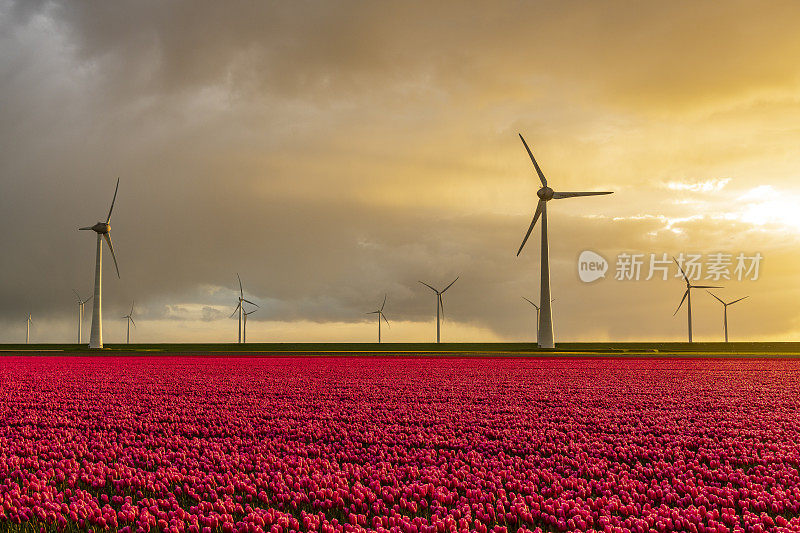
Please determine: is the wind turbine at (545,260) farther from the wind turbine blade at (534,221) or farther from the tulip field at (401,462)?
the tulip field at (401,462)

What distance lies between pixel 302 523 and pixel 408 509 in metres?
1.61

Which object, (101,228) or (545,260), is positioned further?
(101,228)

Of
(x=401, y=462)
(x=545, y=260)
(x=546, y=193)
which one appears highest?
(x=546, y=193)

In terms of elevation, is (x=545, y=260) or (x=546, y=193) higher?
(x=546, y=193)

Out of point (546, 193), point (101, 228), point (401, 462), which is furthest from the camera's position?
point (101, 228)

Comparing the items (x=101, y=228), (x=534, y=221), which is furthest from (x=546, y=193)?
(x=101, y=228)

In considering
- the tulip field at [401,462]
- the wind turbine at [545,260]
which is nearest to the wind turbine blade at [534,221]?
the wind turbine at [545,260]

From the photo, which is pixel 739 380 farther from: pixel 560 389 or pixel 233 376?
pixel 233 376

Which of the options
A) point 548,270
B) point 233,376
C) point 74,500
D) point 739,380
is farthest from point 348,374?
point 548,270

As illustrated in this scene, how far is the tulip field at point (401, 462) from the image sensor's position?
28.0 ft

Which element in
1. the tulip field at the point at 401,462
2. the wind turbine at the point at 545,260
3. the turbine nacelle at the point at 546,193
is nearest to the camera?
the tulip field at the point at 401,462

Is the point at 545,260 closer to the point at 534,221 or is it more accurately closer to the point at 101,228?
the point at 534,221

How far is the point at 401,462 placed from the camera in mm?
12250

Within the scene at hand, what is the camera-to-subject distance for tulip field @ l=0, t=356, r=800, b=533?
8539 millimetres
